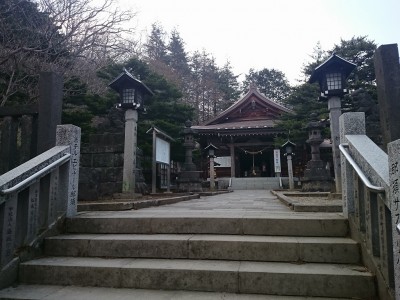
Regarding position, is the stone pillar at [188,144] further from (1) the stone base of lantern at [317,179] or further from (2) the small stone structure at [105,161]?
(1) the stone base of lantern at [317,179]

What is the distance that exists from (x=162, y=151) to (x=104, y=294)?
8.79 m

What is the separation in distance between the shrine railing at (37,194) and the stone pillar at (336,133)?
6.09 meters

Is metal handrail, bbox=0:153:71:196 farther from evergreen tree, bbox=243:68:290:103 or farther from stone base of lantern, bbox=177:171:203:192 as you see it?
evergreen tree, bbox=243:68:290:103

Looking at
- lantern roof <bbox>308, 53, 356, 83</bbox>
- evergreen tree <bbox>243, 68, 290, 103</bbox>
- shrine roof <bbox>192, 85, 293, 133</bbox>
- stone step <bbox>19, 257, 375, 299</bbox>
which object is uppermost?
evergreen tree <bbox>243, 68, 290, 103</bbox>

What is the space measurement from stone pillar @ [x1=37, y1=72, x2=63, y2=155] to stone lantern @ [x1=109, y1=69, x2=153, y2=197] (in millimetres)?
3192

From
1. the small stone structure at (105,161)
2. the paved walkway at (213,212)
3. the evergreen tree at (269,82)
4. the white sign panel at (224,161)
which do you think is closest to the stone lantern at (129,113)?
the small stone structure at (105,161)

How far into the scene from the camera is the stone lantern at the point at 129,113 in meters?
7.75

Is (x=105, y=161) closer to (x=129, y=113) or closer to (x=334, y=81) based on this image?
(x=129, y=113)

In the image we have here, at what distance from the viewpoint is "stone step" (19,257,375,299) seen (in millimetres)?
2660

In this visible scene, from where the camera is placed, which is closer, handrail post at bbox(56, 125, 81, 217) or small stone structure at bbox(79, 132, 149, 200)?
handrail post at bbox(56, 125, 81, 217)

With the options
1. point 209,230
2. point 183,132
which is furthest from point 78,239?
point 183,132

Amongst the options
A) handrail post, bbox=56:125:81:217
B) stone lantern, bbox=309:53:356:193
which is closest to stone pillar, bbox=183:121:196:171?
stone lantern, bbox=309:53:356:193

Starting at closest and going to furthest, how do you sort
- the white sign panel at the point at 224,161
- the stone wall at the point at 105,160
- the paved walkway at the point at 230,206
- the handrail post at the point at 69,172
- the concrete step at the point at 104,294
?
the concrete step at the point at 104,294, the handrail post at the point at 69,172, the paved walkway at the point at 230,206, the stone wall at the point at 105,160, the white sign panel at the point at 224,161

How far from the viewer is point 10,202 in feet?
10.4
